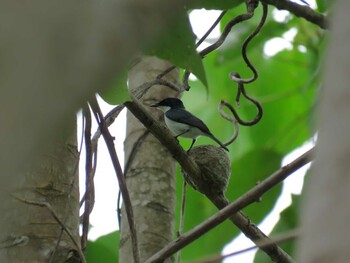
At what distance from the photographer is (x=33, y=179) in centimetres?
170

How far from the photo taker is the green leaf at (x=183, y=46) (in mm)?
1463

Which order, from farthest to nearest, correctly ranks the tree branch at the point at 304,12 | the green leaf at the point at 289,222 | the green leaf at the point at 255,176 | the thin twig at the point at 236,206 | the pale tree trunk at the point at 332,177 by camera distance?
the green leaf at the point at 255,176
the green leaf at the point at 289,222
the tree branch at the point at 304,12
the thin twig at the point at 236,206
the pale tree trunk at the point at 332,177

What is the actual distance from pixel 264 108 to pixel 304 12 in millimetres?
2051

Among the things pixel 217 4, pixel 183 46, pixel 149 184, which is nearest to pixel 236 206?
pixel 183 46

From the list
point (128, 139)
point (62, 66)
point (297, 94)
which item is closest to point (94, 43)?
point (62, 66)

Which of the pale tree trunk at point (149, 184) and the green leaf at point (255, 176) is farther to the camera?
the green leaf at point (255, 176)

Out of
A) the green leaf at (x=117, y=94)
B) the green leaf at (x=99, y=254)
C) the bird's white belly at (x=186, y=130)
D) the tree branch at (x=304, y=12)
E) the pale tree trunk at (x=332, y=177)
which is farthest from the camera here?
the bird's white belly at (x=186, y=130)

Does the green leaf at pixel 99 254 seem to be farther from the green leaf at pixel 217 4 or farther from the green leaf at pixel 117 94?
the green leaf at pixel 217 4

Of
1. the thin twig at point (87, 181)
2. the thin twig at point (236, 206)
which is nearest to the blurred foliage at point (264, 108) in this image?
the thin twig at point (87, 181)

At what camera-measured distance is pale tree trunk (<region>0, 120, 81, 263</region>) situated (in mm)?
1596

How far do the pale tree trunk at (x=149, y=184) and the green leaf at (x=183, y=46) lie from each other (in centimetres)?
90

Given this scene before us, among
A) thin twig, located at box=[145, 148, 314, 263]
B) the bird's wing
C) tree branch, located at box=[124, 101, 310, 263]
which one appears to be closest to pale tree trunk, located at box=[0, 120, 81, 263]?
tree branch, located at box=[124, 101, 310, 263]

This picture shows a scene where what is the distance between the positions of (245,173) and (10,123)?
2604mm

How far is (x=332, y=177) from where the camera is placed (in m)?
0.41
